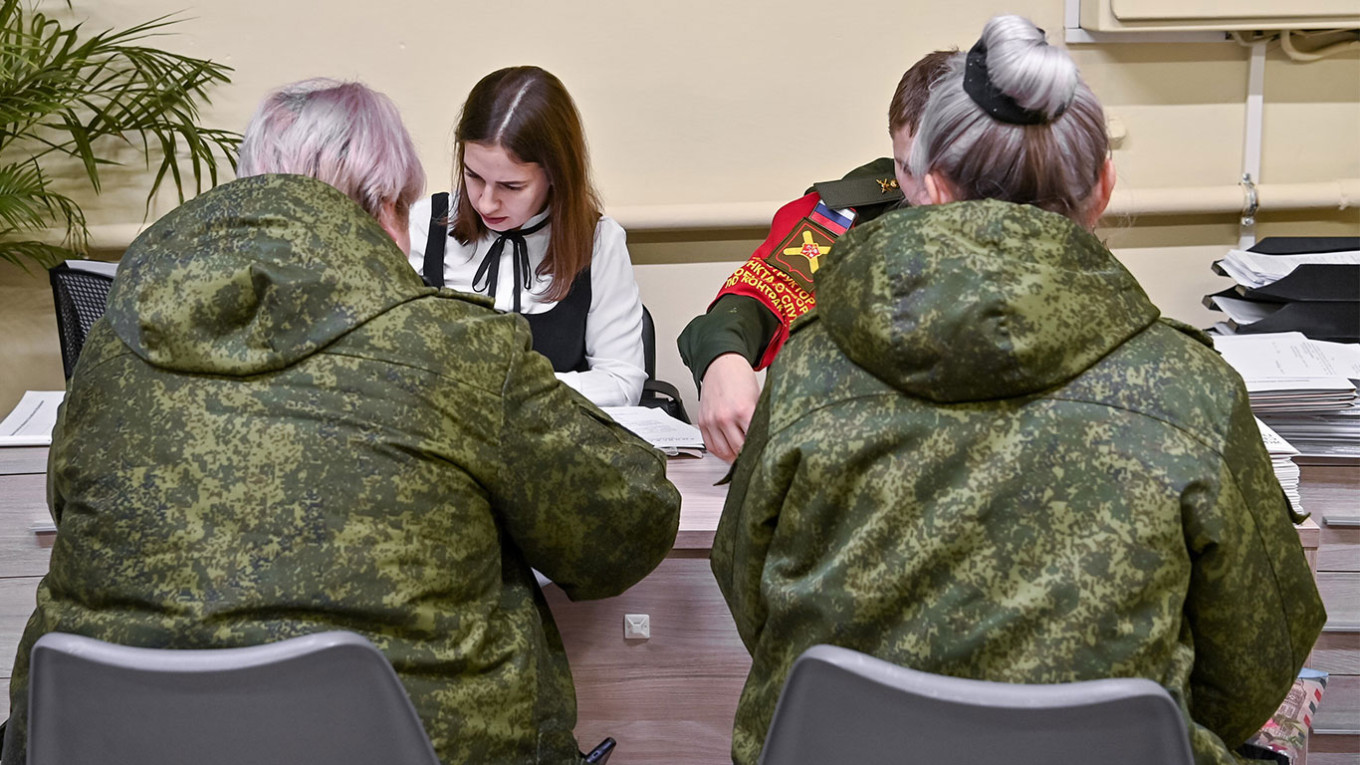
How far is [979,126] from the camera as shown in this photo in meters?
1.14

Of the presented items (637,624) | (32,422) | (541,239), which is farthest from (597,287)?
(32,422)

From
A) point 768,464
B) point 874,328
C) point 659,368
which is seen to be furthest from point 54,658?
point 659,368

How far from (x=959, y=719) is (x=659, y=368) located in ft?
6.82

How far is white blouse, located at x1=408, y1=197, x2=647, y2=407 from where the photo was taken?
227 cm

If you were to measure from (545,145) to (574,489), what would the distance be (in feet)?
3.33

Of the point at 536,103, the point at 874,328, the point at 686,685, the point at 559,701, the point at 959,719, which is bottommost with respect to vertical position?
the point at 686,685

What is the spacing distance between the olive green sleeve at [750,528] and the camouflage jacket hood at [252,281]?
14.5 inches

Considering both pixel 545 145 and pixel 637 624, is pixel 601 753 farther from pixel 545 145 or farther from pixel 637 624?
pixel 545 145

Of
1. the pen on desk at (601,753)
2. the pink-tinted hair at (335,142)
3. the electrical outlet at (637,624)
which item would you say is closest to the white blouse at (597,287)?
the electrical outlet at (637,624)

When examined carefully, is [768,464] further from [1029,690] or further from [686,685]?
[686,685]

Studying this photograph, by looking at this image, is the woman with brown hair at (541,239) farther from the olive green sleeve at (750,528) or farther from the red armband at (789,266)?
the olive green sleeve at (750,528)

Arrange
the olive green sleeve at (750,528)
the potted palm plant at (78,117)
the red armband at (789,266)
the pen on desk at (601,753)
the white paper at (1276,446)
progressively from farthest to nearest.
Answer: the potted palm plant at (78,117) < the red armband at (789,266) < the white paper at (1276,446) < the pen on desk at (601,753) < the olive green sleeve at (750,528)

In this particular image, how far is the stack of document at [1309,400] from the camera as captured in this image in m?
1.75

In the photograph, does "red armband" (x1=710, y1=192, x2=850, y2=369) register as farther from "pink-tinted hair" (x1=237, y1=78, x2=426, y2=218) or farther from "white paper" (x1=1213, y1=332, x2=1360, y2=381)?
"pink-tinted hair" (x1=237, y1=78, x2=426, y2=218)
